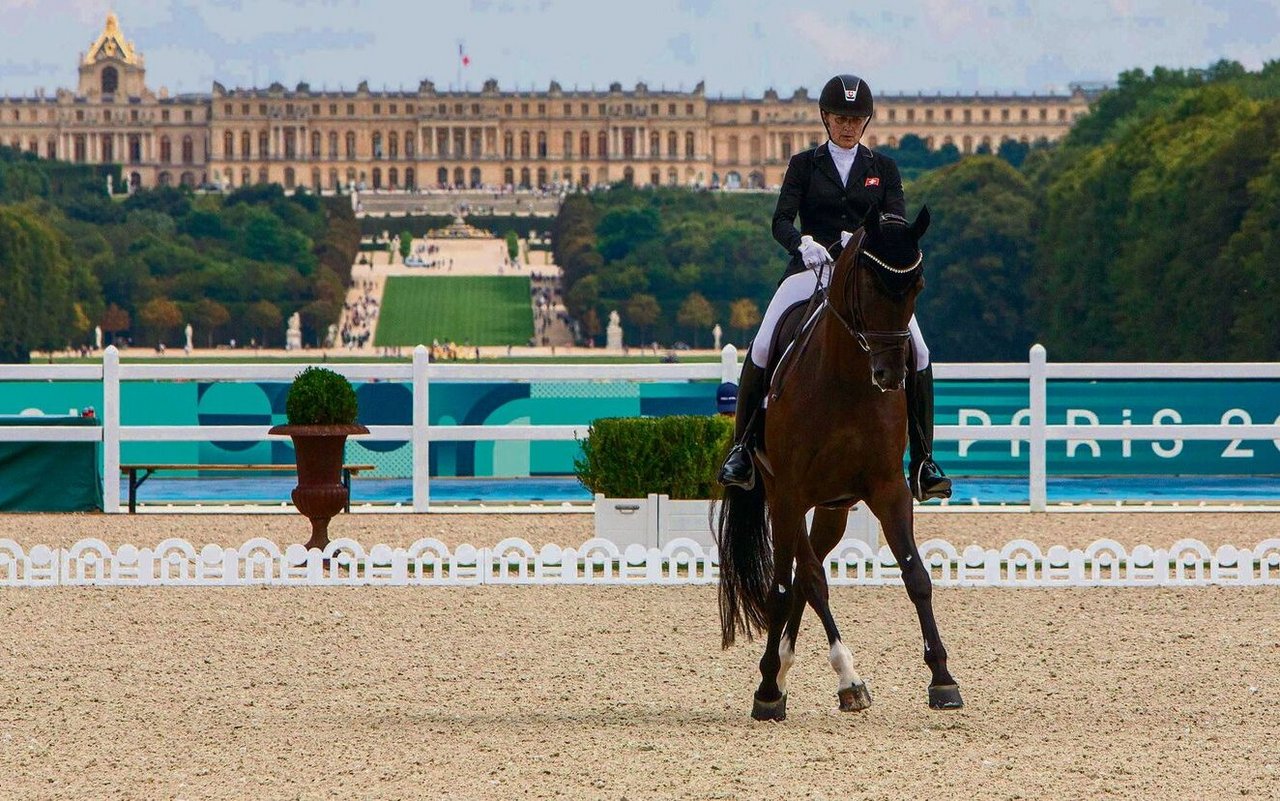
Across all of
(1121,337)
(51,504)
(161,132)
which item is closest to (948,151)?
(161,132)

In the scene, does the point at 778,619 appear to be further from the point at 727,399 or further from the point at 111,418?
the point at 111,418

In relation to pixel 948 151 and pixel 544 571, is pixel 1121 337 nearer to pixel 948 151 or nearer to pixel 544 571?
pixel 544 571

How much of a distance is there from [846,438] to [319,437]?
5.08m

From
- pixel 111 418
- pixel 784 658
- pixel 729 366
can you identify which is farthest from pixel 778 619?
pixel 111 418

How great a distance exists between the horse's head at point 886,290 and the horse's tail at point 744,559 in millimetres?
1085

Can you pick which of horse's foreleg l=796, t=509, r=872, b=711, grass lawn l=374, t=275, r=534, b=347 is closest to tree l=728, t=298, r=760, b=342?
grass lawn l=374, t=275, r=534, b=347

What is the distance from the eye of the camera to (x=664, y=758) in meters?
6.57

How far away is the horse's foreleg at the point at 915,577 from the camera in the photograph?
7027 millimetres

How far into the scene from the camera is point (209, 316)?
81500mm

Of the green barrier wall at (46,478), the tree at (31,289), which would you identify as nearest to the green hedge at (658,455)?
the green barrier wall at (46,478)

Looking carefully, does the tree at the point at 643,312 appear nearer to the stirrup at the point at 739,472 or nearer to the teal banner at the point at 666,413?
the teal banner at the point at 666,413

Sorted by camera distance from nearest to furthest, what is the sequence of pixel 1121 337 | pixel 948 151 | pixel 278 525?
pixel 278 525 < pixel 1121 337 < pixel 948 151

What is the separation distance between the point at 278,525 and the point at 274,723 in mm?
7278

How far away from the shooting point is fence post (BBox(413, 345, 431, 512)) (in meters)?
14.9
